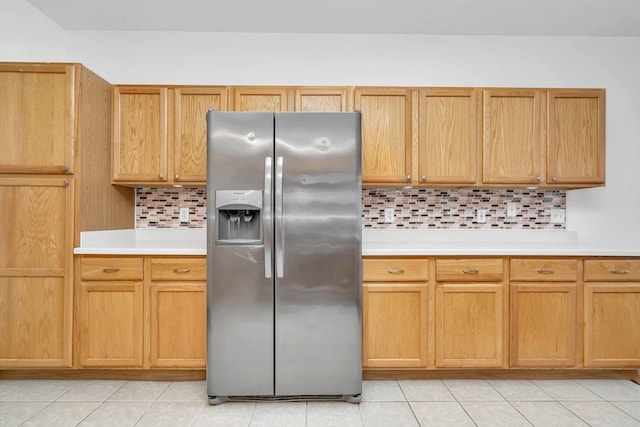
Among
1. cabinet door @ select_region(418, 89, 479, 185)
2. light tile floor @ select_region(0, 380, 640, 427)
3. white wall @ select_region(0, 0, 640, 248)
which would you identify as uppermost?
white wall @ select_region(0, 0, 640, 248)

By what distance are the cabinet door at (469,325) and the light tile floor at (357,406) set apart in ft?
0.59

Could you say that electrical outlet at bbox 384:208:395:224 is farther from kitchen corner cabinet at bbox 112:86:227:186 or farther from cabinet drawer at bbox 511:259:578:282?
kitchen corner cabinet at bbox 112:86:227:186

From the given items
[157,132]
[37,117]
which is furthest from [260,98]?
[37,117]

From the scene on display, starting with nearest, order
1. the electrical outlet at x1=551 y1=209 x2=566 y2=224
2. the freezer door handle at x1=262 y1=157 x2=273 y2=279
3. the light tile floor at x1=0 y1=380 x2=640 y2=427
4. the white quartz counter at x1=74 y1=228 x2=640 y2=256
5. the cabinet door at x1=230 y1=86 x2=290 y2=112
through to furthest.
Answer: the light tile floor at x1=0 y1=380 x2=640 y2=427 < the freezer door handle at x1=262 y1=157 x2=273 y2=279 < the cabinet door at x1=230 y1=86 x2=290 y2=112 < the white quartz counter at x1=74 y1=228 x2=640 y2=256 < the electrical outlet at x1=551 y1=209 x2=566 y2=224

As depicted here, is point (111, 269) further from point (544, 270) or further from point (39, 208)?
point (544, 270)

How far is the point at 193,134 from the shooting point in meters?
2.82

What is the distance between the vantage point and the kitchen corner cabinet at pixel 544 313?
8.24 ft

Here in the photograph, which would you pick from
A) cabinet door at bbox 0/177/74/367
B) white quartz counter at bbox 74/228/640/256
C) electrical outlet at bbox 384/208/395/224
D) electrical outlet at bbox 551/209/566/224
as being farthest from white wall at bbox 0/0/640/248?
cabinet door at bbox 0/177/74/367

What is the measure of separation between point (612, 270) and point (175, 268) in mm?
2845

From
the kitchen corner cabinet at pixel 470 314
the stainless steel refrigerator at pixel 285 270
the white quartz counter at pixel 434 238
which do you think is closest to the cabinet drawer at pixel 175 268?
the stainless steel refrigerator at pixel 285 270

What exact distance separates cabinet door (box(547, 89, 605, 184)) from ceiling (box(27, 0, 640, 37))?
593mm

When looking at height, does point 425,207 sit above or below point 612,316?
above

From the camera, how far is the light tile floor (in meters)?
2.09

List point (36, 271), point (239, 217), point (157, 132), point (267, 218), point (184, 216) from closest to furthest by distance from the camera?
point (267, 218) < point (239, 217) < point (36, 271) < point (157, 132) < point (184, 216)
